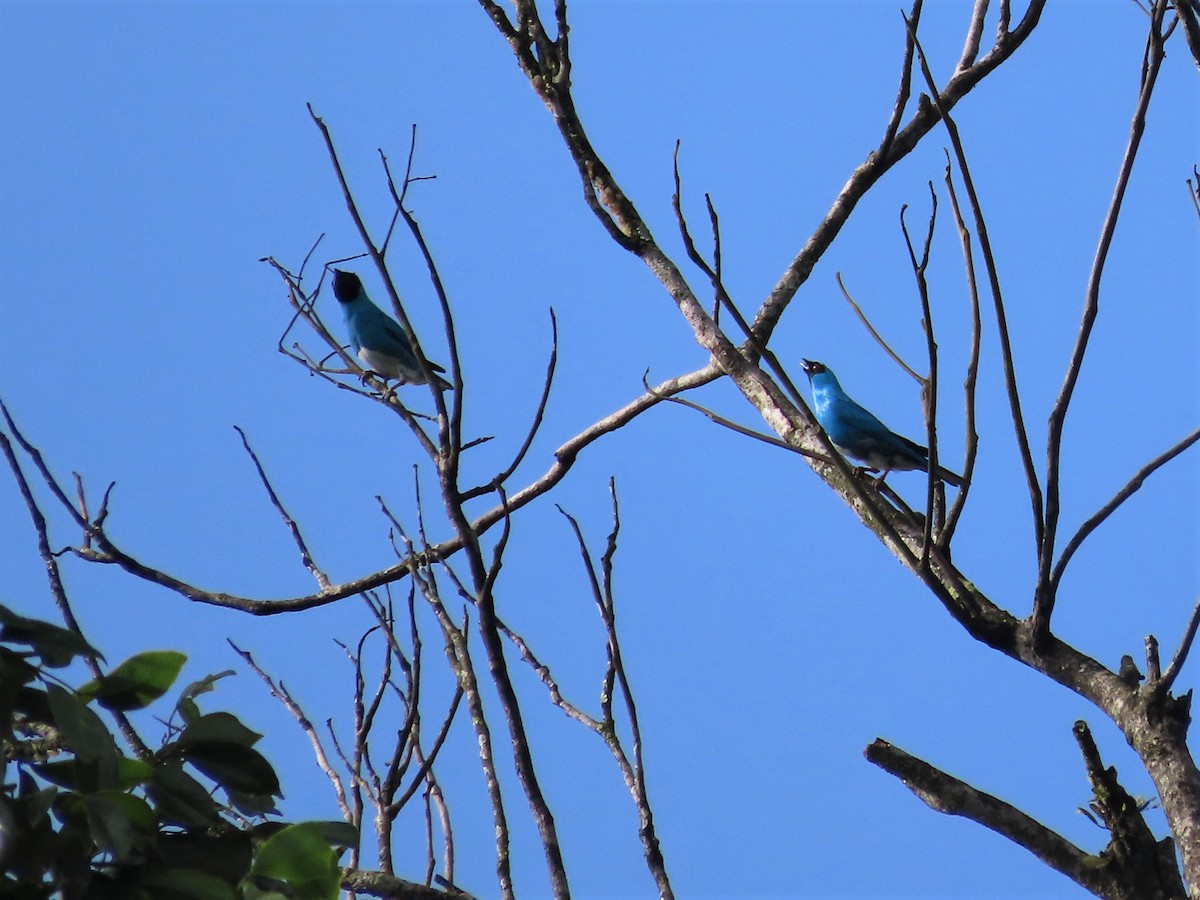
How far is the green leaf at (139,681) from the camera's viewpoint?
1554 mm

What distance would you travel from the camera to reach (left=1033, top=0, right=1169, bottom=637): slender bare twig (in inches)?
88.0

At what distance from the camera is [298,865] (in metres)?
1.55

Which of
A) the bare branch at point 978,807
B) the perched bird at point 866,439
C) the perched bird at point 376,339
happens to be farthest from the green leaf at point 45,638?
the perched bird at point 376,339

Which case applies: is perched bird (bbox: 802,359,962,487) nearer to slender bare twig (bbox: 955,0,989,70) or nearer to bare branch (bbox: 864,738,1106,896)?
slender bare twig (bbox: 955,0,989,70)

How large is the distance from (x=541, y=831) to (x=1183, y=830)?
1125 mm

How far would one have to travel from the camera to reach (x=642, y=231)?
3605mm

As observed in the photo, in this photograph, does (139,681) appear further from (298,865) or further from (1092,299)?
(1092,299)

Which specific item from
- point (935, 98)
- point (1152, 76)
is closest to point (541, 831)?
point (935, 98)

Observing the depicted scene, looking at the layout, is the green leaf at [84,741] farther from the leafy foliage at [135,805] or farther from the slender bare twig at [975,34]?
the slender bare twig at [975,34]

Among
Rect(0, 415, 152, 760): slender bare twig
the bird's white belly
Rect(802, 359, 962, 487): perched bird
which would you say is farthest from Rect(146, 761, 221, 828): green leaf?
the bird's white belly

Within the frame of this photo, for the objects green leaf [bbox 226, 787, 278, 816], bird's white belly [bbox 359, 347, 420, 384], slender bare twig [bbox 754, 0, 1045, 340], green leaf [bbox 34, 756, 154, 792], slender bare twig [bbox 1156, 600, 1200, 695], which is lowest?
green leaf [bbox 34, 756, 154, 792]

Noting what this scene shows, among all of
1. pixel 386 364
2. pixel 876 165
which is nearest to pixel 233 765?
pixel 876 165

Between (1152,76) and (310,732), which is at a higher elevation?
(1152,76)

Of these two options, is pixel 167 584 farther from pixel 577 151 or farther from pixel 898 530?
pixel 898 530
